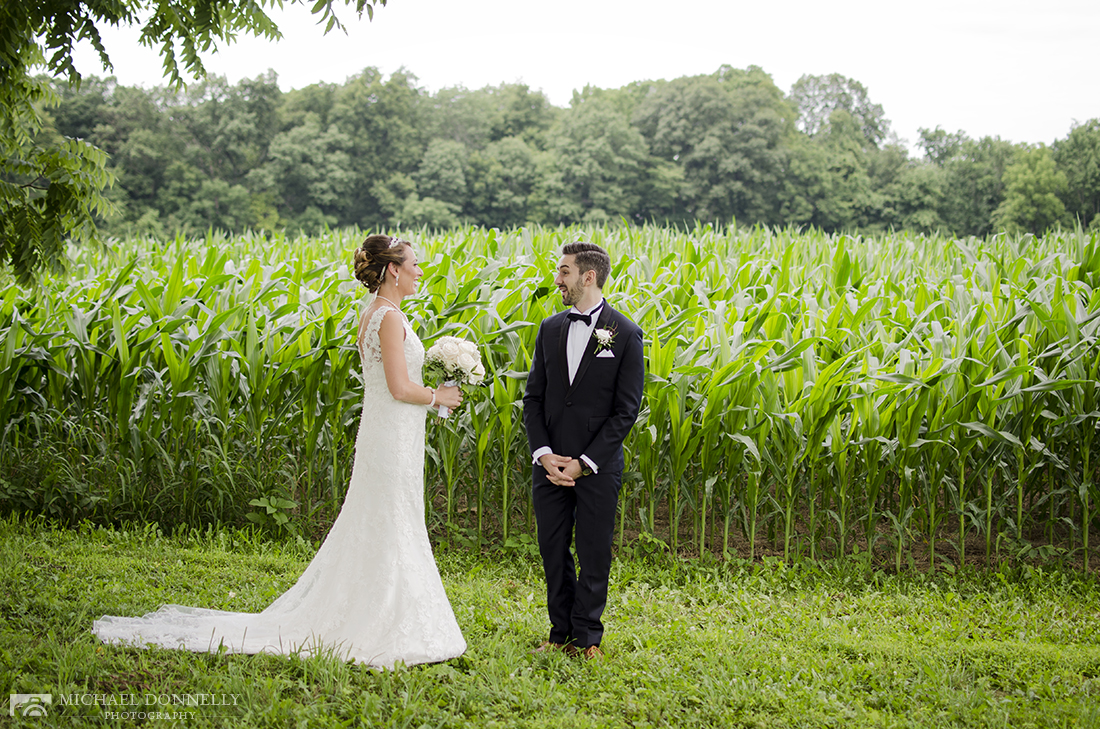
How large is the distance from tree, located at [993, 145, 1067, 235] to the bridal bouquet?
124 feet

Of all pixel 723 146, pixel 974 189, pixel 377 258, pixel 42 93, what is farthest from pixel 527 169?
pixel 377 258

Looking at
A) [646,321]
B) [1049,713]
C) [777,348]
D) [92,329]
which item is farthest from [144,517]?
[1049,713]

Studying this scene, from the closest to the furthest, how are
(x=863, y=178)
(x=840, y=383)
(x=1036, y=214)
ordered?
1. (x=840, y=383)
2. (x=1036, y=214)
3. (x=863, y=178)

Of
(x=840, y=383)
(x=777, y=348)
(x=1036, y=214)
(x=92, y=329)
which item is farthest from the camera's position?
(x=1036, y=214)

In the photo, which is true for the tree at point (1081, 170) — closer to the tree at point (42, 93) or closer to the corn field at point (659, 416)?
the corn field at point (659, 416)

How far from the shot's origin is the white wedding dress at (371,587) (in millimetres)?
3131

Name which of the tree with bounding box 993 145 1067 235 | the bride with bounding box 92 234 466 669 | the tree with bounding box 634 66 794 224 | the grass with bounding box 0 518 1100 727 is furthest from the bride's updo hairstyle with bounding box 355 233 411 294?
the tree with bounding box 993 145 1067 235

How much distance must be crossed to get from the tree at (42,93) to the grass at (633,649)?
170 centimetres

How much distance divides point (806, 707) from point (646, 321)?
106 inches

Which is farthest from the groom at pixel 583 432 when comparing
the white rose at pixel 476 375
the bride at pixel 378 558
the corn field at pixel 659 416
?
the corn field at pixel 659 416

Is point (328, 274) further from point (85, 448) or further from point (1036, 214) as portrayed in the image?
point (1036, 214)

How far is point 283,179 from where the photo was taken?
35.7 metres

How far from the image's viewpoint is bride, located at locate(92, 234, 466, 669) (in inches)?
124

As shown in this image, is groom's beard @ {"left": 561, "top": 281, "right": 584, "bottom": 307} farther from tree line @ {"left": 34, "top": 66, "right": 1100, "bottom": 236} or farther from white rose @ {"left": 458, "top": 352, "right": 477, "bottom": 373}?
tree line @ {"left": 34, "top": 66, "right": 1100, "bottom": 236}
